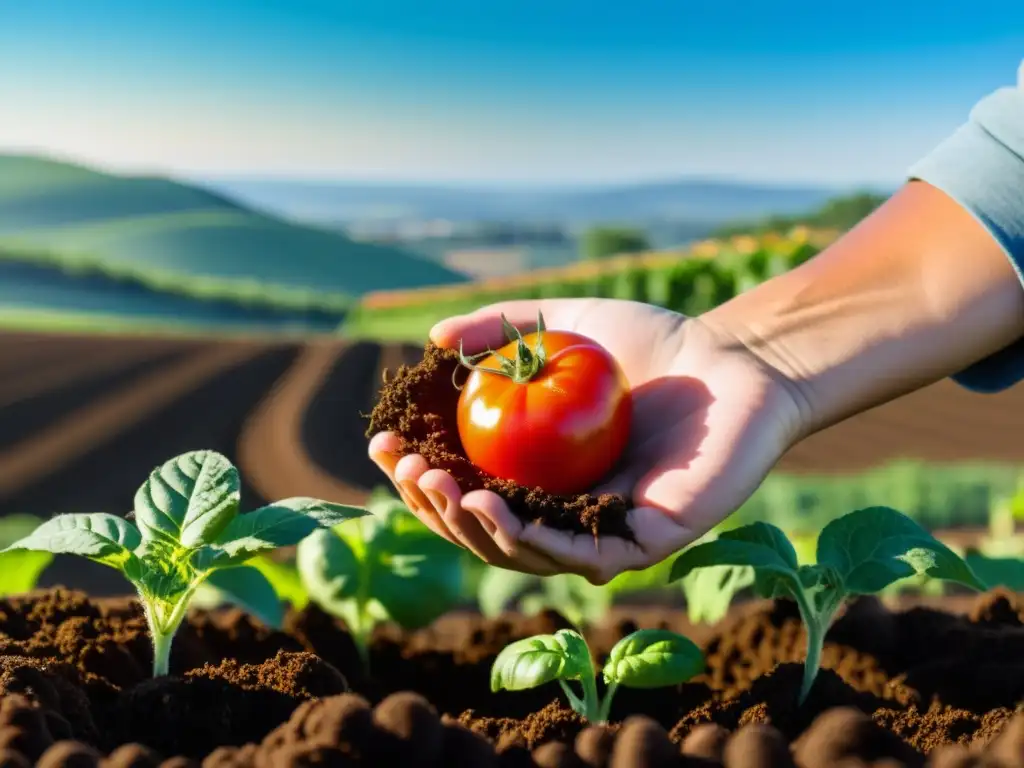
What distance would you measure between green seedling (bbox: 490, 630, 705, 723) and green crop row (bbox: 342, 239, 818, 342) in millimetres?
9858

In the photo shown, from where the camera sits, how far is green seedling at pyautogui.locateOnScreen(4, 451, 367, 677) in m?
1.62

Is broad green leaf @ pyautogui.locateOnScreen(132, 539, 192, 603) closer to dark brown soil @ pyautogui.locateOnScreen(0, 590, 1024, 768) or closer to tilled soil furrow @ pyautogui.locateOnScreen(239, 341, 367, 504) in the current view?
dark brown soil @ pyautogui.locateOnScreen(0, 590, 1024, 768)

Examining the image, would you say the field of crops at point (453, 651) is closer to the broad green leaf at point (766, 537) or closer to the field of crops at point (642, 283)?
the broad green leaf at point (766, 537)

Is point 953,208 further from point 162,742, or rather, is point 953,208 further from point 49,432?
point 49,432

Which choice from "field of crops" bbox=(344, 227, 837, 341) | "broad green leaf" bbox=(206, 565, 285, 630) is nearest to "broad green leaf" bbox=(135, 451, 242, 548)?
"broad green leaf" bbox=(206, 565, 285, 630)

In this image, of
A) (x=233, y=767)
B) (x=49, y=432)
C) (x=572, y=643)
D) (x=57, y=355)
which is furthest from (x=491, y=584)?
(x=57, y=355)

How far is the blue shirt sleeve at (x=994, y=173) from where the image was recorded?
6.98ft

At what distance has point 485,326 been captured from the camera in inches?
90.2

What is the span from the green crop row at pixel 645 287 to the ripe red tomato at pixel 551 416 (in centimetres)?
941

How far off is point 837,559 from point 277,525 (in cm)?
91

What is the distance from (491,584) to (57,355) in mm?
10493

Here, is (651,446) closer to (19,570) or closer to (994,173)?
(994,173)

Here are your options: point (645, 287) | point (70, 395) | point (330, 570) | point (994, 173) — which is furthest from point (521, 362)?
point (645, 287)

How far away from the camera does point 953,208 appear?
2246 millimetres
